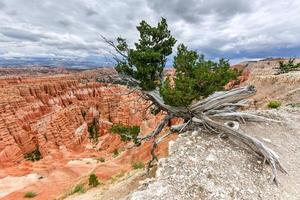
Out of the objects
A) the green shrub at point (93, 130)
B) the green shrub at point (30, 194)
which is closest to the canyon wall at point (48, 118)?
the green shrub at point (93, 130)

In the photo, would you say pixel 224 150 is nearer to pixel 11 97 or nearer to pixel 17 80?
pixel 11 97

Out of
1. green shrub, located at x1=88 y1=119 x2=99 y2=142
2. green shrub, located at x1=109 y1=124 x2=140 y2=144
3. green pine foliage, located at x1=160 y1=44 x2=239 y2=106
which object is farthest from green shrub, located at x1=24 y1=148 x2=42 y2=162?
green pine foliage, located at x1=160 y1=44 x2=239 y2=106

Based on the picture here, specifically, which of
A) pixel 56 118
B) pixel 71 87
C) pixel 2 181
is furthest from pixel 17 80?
pixel 2 181

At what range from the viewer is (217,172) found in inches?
434

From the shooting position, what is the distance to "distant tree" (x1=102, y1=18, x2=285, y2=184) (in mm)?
13234

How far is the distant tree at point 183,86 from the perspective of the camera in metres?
13.2

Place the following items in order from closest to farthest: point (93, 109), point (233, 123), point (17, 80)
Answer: point (233, 123) → point (93, 109) → point (17, 80)

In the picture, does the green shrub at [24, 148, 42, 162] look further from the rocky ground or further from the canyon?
the rocky ground

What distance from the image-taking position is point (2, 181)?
41.5 meters

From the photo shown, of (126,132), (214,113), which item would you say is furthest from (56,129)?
(214,113)

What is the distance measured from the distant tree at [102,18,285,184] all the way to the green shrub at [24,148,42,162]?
54135 millimetres

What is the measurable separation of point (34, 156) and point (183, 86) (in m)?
60.1

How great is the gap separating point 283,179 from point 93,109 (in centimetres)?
7882

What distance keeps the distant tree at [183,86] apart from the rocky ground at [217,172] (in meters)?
0.63
